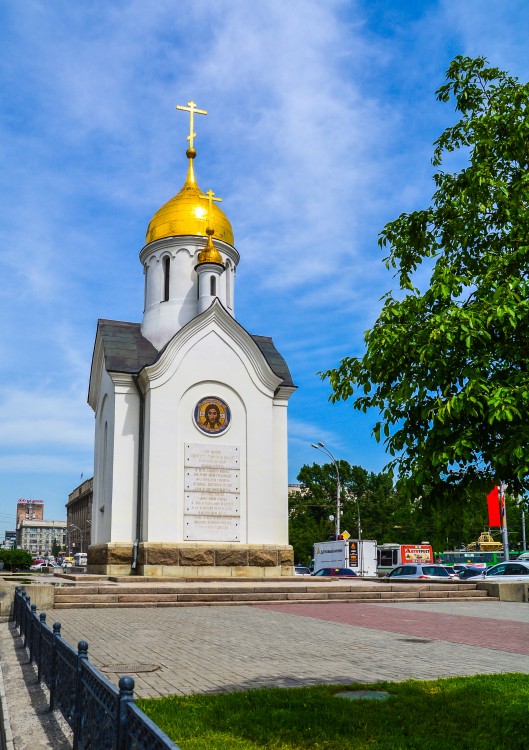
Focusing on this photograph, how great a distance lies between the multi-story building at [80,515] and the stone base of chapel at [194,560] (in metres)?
57.4

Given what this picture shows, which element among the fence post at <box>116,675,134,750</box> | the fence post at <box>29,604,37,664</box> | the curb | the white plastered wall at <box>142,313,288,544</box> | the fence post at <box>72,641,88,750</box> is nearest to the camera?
the fence post at <box>116,675,134,750</box>

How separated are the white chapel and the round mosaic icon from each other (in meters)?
0.04

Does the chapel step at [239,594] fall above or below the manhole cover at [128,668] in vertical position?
below

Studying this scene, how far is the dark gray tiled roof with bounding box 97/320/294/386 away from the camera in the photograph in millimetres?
24453

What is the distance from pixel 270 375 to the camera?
24688mm

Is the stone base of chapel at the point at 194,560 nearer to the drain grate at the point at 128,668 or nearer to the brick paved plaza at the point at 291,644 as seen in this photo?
the brick paved plaza at the point at 291,644

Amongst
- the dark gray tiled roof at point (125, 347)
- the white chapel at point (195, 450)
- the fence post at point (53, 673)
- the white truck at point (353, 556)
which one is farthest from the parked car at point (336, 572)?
the fence post at point (53, 673)

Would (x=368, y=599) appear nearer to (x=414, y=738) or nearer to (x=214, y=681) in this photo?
(x=214, y=681)

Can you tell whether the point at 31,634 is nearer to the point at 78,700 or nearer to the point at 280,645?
the point at 280,645

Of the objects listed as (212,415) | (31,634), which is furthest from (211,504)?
(31,634)

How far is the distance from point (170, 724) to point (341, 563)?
33.7 m

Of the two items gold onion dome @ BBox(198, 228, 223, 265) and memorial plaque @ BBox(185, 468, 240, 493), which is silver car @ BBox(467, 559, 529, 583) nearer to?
memorial plaque @ BBox(185, 468, 240, 493)

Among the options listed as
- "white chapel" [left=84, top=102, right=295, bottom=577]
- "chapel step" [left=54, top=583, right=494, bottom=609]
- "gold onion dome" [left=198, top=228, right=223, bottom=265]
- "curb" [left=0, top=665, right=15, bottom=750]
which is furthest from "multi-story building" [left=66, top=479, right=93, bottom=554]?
"curb" [left=0, top=665, right=15, bottom=750]

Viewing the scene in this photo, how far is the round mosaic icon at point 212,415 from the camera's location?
23.5 m
